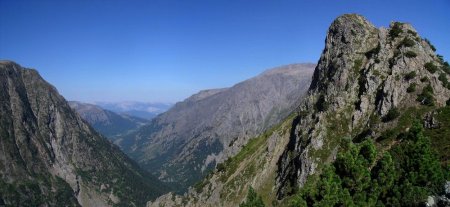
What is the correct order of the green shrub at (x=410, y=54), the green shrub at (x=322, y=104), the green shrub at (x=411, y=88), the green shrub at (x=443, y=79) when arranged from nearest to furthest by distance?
1. the green shrub at (x=443, y=79)
2. the green shrub at (x=411, y=88)
3. the green shrub at (x=410, y=54)
4. the green shrub at (x=322, y=104)

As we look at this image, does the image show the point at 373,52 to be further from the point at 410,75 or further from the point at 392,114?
the point at 392,114

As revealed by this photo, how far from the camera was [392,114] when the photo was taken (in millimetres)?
104000

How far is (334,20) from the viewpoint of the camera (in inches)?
6452

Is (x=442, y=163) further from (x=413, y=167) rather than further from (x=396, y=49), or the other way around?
(x=396, y=49)

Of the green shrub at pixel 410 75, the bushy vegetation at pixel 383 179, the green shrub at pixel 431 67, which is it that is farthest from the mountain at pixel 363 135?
the green shrub at pixel 431 67

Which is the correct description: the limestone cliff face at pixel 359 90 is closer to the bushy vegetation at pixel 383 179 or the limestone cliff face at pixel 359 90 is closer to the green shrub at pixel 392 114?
the green shrub at pixel 392 114

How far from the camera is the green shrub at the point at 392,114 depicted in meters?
104

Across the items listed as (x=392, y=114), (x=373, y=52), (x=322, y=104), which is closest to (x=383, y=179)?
(x=392, y=114)

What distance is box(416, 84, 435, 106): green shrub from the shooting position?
10131cm

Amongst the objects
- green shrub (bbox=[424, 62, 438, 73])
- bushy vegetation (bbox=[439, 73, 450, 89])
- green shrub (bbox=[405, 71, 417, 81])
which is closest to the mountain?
green shrub (bbox=[405, 71, 417, 81])

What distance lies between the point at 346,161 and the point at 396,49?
248 ft

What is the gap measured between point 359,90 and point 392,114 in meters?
24.1

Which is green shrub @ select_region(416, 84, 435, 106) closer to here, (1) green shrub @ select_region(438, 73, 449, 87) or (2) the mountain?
(2) the mountain

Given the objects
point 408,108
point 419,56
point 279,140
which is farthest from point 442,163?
point 279,140
